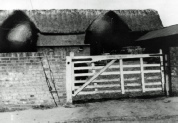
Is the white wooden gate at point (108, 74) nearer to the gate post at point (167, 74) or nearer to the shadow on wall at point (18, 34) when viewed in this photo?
the gate post at point (167, 74)

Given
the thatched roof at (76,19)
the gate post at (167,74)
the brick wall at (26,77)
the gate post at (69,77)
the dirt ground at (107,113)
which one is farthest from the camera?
the thatched roof at (76,19)

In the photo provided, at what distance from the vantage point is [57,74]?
6.95 metres

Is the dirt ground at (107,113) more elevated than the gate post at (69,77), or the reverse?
the gate post at (69,77)

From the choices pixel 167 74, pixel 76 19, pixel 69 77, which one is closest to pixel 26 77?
pixel 69 77

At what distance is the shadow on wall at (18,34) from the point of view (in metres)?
23.9

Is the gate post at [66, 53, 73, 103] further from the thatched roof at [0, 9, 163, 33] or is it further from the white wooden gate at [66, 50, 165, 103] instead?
the thatched roof at [0, 9, 163, 33]

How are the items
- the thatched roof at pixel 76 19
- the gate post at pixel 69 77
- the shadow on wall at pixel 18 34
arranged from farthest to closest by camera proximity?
the thatched roof at pixel 76 19
the shadow on wall at pixel 18 34
the gate post at pixel 69 77

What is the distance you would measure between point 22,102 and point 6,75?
3.03 ft

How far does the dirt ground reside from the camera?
17.8 feet

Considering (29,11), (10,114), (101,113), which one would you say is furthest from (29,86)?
(29,11)

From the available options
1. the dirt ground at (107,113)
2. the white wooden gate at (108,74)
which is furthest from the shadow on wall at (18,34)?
the dirt ground at (107,113)

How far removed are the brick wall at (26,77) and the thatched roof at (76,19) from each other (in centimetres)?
2016

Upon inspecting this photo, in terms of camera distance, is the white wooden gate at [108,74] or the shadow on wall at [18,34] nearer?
the white wooden gate at [108,74]

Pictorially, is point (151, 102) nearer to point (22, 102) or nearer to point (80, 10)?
point (22, 102)
